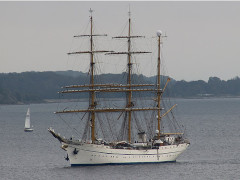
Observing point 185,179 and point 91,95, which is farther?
point 91,95

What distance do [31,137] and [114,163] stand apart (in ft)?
229

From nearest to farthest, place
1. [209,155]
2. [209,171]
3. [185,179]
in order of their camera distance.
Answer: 1. [185,179]
2. [209,171]
3. [209,155]

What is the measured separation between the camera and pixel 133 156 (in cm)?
11175

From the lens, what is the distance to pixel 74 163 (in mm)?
110500

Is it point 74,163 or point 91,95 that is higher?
point 91,95

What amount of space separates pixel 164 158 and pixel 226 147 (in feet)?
95.6

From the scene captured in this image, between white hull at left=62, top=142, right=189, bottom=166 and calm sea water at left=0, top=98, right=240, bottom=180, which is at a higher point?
white hull at left=62, top=142, right=189, bottom=166

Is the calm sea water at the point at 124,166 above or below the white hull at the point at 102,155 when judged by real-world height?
below

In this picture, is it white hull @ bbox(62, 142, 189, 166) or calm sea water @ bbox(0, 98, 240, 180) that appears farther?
white hull @ bbox(62, 142, 189, 166)

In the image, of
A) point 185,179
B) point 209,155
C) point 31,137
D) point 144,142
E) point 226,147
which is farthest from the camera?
point 31,137

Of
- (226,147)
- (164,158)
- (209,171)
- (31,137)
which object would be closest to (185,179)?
(209,171)

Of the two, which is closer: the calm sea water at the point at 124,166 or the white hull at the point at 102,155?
the calm sea water at the point at 124,166

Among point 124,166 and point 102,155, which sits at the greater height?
point 102,155

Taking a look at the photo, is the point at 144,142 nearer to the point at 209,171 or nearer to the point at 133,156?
the point at 133,156
